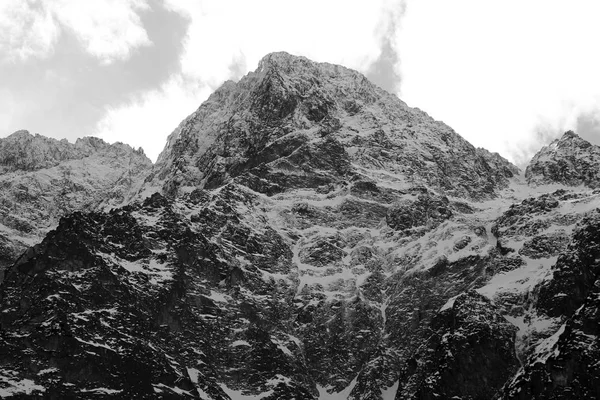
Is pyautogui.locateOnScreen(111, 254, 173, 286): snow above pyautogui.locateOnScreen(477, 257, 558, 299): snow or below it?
above

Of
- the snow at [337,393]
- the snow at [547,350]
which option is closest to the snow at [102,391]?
the snow at [337,393]

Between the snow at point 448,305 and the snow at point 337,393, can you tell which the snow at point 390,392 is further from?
the snow at point 448,305

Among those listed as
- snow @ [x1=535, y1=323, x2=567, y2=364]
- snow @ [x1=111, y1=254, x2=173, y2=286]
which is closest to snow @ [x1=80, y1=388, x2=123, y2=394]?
snow @ [x1=111, y1=254, x2=173, y2=286]

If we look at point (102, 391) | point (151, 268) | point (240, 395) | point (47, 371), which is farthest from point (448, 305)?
point (47, 371)

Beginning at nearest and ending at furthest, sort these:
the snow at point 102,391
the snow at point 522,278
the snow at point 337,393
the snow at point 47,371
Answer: the snow at point 102,391 < the snow at point 47,371 < the snow at point 522,278 < the snow at point 337,393

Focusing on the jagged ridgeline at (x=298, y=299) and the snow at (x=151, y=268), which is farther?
the snow at (x=151, y=268)

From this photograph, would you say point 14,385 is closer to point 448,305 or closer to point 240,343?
point 240,343

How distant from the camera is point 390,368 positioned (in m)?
152

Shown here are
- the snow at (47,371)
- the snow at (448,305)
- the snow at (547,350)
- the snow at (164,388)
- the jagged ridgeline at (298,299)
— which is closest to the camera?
the snow at (547,350)

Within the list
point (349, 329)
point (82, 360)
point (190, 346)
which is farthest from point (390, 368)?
point (82, 360)

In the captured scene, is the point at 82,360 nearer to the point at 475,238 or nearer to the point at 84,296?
the point at 84,296

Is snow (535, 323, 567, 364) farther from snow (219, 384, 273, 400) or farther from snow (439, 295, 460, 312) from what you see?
snow (219, 384, 273, 400)

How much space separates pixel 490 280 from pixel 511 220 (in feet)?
60.0

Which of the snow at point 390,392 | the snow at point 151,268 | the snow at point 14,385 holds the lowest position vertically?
the snow at point 390,392
